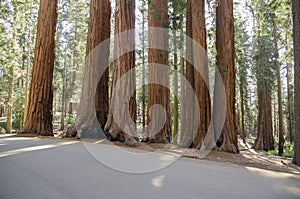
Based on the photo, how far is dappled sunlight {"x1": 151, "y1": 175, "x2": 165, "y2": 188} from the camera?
2472mm

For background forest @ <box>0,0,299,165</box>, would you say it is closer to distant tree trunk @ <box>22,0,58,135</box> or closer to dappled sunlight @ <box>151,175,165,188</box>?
distant tree trunk @ <box>22,0,58,135</box>

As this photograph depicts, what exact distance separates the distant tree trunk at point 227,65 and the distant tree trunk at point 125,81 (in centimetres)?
290

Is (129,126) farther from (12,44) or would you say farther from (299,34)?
(12,44)

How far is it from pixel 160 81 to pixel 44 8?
488cm

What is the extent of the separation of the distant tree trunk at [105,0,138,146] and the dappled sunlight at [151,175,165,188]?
3.47 m

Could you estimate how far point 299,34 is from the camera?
20.0 feet

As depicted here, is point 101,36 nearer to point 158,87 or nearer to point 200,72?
point 158,87

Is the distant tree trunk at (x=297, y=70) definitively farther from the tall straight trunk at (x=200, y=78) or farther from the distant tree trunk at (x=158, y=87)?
the distant tree trunk at (x=158, y=87)

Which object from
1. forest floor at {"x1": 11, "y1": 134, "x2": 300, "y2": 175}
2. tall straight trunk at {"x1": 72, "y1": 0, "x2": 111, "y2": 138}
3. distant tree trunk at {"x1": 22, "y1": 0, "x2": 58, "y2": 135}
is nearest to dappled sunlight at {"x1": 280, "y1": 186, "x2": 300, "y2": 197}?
forest floor at {"x1": 11, "y1": 134, "x2": 300, "y2": 175}

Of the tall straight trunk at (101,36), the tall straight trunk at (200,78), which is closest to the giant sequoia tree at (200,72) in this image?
the tall straight trunk at (200,78)

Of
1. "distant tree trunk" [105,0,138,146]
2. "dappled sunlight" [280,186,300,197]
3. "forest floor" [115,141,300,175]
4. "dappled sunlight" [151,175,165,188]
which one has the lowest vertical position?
"forest floor" [115,141,300,175]

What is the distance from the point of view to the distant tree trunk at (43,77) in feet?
27.0

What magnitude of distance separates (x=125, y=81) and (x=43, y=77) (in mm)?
3424

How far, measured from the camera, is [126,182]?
250cm
